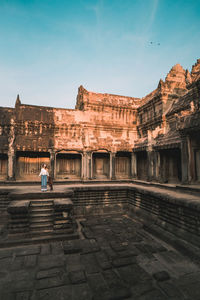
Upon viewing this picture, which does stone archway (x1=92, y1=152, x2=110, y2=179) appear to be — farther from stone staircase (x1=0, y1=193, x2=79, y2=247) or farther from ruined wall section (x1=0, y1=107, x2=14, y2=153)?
stone staircase (x1=0, y1=193, x2=79, y2=247)

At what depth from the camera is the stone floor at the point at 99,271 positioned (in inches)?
138

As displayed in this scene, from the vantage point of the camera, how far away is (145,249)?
17.6 ft

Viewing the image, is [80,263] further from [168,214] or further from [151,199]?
[151,199]

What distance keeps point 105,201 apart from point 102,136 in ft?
19.0

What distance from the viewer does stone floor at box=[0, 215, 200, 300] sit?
350 cm

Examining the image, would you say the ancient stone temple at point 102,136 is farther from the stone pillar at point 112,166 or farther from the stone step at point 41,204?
the stone step at point 41,204

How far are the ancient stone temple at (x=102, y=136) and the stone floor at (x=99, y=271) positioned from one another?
6649mm

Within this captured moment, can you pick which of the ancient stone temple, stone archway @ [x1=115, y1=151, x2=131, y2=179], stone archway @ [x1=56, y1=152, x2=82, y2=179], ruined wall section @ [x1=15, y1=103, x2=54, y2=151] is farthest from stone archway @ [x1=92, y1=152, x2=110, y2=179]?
ruined wall section @ [x1=15, y1=103, x2=54, y2=151]

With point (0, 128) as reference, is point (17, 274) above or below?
below

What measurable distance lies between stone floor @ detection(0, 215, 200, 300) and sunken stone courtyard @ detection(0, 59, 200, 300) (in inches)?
1.0

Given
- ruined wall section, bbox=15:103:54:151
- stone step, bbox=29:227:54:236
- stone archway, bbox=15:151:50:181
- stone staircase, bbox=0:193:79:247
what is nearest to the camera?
stone staircase, bbox=0:193:79:247

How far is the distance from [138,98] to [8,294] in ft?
50.5

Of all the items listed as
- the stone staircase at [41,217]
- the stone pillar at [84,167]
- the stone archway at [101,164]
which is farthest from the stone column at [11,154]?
the stone staircase at [41,217]

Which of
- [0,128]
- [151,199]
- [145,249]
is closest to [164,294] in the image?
[145,249]
